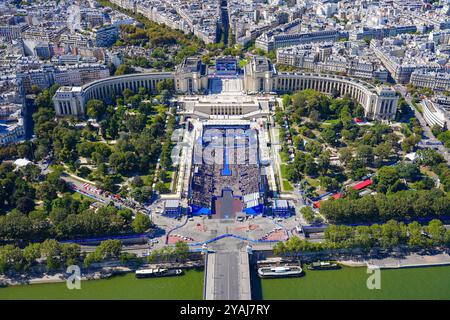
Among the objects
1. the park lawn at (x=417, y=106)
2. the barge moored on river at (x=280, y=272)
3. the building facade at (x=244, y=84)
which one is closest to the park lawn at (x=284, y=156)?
the building facade at (x=244, y=84)

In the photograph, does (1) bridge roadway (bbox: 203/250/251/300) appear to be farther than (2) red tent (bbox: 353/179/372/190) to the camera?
No

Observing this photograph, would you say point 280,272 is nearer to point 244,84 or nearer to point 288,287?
point 288,287

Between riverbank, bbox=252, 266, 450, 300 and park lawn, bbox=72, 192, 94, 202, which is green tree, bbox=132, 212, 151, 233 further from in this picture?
riverbank, bbox=252, 266, 450, 300

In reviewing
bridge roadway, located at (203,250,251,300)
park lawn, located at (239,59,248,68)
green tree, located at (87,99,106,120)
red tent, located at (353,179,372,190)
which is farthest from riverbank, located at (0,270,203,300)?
park lawn, located at (239,59,248,68)

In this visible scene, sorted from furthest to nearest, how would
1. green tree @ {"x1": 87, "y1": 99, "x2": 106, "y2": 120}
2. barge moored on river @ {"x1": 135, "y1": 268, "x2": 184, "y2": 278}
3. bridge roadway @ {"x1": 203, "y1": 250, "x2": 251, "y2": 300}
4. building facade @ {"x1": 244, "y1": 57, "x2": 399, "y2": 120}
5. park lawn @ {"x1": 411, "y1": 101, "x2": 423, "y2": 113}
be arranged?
building facade @ {"x1": 244, "y1": 57, "x2": 399, "y2": 120} → park lawn @ {"x1": 411, "y1": 101, "x2": 423, "y2": 113} → green tree @ {"x1": 87, "y1": 99, "x2": 106, "y2": 120} → barge moored on river @ {"x1": 135, "y1": 268, "x2": 184, "y2": 278} → bridge roadway @ {"x1": 203, "y1": 250, "x2": 251, "y2": 300}

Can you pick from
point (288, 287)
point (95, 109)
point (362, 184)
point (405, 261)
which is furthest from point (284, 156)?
point (95, 109)

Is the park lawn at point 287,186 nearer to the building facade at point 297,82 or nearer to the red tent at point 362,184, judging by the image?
the red tent at point 362,184

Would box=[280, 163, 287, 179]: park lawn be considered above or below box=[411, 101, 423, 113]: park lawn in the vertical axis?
below
